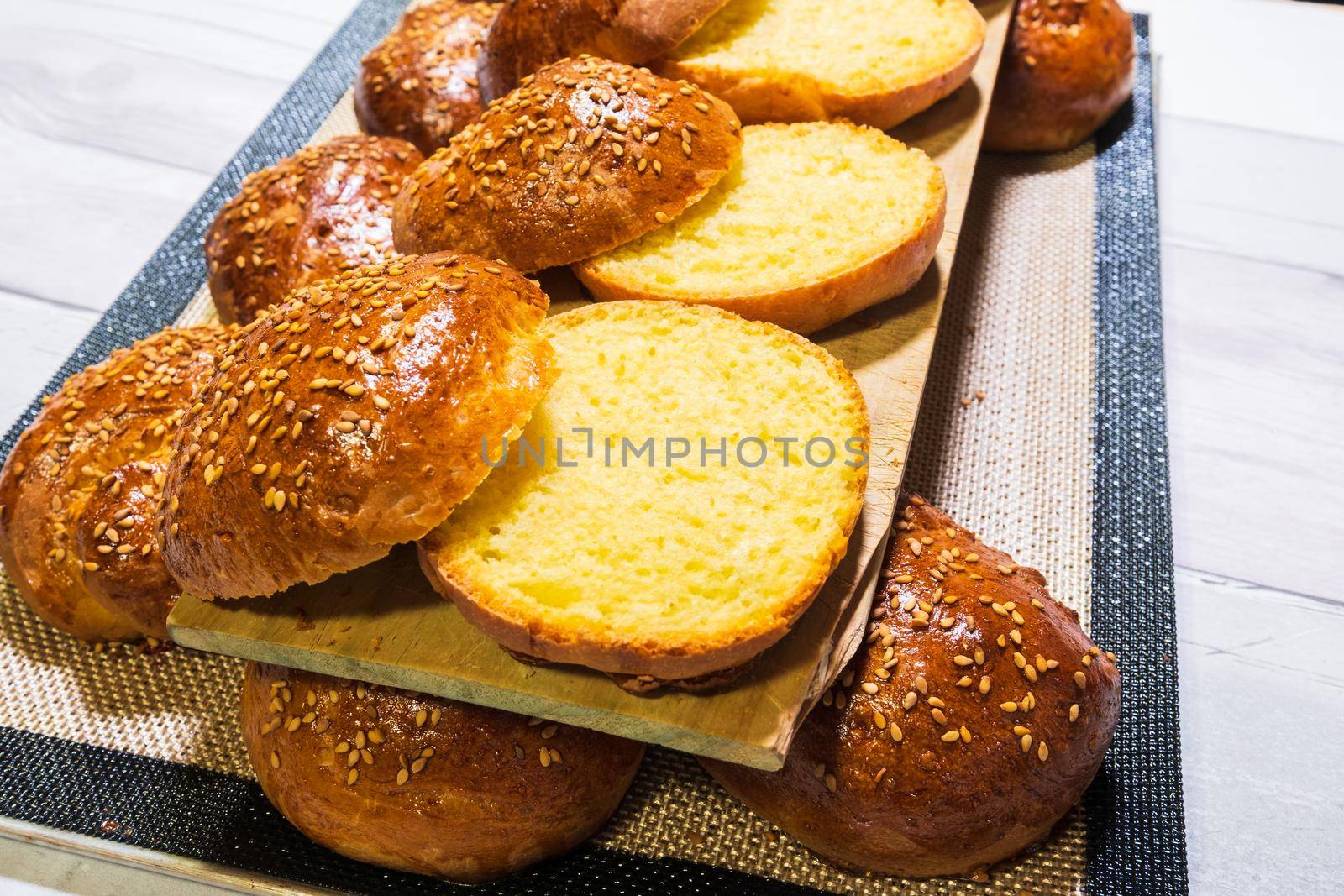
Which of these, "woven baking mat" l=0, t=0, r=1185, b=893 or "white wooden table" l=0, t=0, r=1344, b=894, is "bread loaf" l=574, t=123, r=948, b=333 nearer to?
"woven baking mat" l=0, t=0, r=1185, b=893

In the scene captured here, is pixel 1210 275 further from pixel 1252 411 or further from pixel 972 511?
pixel 972 511

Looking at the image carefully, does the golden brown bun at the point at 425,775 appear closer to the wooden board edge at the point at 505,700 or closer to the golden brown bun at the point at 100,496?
the wooden board edge at the point at 505,700

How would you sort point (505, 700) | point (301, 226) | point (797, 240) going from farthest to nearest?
point (301, 226), point (797, 240), point (505, 700)

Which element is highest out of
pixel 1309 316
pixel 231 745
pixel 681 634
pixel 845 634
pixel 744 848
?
pixel 681 634

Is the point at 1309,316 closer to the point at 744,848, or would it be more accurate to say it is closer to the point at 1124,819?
the point at 1124,819

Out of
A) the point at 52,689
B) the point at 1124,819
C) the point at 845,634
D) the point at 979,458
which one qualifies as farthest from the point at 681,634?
the point at 52,689

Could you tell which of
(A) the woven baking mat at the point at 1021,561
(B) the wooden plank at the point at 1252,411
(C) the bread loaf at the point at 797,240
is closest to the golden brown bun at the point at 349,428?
(C) the bread loaf at the point at 797,240

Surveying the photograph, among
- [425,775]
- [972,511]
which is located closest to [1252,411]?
[972,511]
